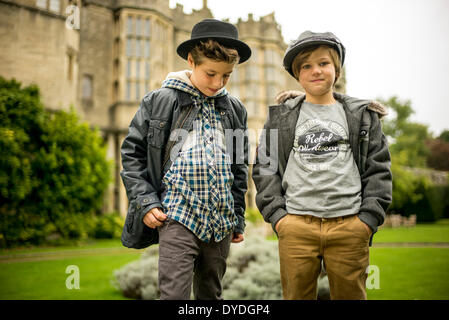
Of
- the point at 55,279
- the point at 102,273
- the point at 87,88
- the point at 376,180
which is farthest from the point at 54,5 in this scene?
the point at 376,180

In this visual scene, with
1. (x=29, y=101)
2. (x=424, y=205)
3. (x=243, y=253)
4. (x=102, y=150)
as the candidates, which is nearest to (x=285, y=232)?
(x=243, y=253)

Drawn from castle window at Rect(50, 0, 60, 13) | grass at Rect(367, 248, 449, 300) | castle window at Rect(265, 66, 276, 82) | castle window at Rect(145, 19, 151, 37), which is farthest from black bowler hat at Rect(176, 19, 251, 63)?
castle window at Rect(265, 66, 276, 82)

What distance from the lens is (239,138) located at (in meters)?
2.41

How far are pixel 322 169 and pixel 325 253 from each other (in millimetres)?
482

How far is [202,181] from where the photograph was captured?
7.00 feet

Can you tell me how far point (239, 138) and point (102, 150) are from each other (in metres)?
10.9

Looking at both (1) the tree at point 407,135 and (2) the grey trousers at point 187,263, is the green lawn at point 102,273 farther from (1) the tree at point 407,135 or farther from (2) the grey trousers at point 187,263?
(1) the tree at point 407,135

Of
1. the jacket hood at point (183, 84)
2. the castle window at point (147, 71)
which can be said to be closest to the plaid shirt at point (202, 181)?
Answer: the jacket hood at point (183, 84)

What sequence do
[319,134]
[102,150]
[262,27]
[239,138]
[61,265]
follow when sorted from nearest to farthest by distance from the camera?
1. [319,134]
2. [239,138]
3. [61,265]
4. [102,150]
5. [262,27]

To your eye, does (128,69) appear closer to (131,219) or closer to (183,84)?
(183,84)

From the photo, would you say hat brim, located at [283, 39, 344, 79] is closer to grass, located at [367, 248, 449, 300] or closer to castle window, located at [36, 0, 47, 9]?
grass, located at [367, 248, 449, 300]

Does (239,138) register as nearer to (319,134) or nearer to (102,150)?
(319,134)

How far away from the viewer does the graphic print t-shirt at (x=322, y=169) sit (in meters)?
2.11

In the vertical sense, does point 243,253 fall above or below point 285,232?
below
